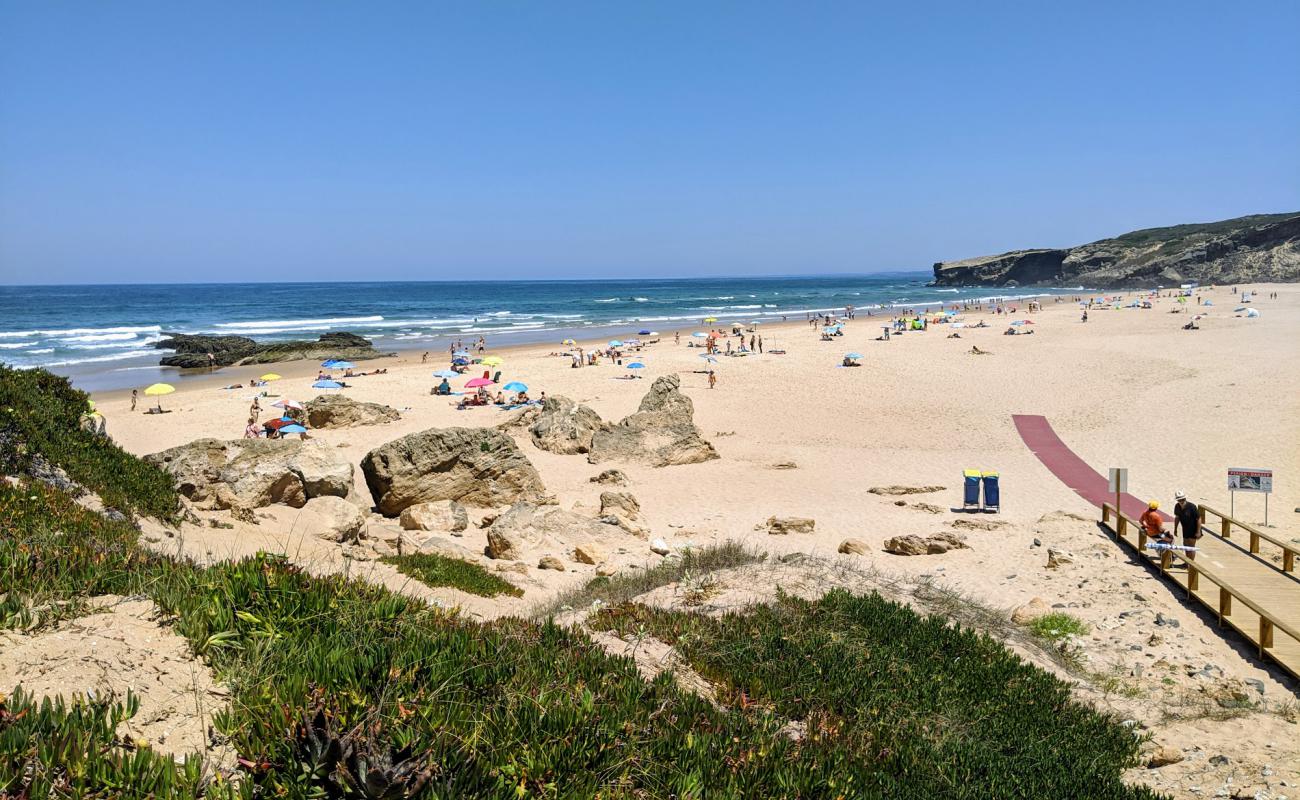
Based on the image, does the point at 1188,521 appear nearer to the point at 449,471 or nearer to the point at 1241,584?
the point at 1241,584

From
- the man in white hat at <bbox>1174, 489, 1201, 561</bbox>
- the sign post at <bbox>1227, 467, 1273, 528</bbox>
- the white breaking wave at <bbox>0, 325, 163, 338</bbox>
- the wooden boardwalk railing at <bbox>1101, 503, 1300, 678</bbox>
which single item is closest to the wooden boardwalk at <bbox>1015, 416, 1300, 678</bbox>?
the wooden boardwalk railing at <bbox>1101, 503, 1300, 678</bbox>

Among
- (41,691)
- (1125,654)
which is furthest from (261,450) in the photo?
(1125,654)

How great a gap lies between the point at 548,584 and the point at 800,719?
464cm

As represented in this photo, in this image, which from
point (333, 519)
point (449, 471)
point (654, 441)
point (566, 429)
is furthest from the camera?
point (566, 429)

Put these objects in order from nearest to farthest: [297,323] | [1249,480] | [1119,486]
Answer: [1249,480], [1119,486], [297,323]

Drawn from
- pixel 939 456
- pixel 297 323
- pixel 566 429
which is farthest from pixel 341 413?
pixel 297 323

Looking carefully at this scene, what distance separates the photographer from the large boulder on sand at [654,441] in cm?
1722

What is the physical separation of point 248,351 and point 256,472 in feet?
122

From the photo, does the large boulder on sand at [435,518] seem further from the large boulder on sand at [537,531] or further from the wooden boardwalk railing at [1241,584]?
the wooden boardwalk railing at [1241,584]

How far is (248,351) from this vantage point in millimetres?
43469

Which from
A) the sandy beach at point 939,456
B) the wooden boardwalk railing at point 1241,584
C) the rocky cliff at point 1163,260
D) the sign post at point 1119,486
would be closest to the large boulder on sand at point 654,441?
the sandy beach at point 939,456

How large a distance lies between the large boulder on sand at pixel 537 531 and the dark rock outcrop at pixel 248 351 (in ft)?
107

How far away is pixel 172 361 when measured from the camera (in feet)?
129

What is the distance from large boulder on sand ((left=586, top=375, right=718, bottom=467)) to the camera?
56.5ft
